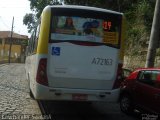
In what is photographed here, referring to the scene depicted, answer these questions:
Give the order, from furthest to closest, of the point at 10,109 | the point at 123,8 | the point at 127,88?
the point at 123,8 → the point at 127,88 → the point at 10,109

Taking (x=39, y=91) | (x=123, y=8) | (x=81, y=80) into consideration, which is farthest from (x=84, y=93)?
(x=123, y=8)

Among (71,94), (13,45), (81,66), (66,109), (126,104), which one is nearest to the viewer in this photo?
(71,94)

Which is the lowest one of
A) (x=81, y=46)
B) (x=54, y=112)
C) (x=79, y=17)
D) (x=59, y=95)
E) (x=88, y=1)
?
(x=54, y=112)

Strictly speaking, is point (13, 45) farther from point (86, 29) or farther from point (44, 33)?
point (44, 33)

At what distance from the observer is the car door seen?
10.9 meters

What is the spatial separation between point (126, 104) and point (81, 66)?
2752 millimetres

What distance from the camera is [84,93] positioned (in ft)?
34.7

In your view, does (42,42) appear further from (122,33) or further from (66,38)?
(122,33)

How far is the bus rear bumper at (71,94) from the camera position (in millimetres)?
10362

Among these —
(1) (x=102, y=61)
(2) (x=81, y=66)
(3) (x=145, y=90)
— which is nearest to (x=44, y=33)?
(2) (x=81, y=66)

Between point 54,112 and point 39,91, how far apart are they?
6.01 feet

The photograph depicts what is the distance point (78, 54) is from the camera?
10.5 metres

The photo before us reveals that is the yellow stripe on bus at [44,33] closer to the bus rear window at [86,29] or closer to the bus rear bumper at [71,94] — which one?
the bus rear window at [86,29]

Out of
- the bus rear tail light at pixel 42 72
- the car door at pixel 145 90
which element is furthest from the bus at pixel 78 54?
the car door at pixel 145 90
